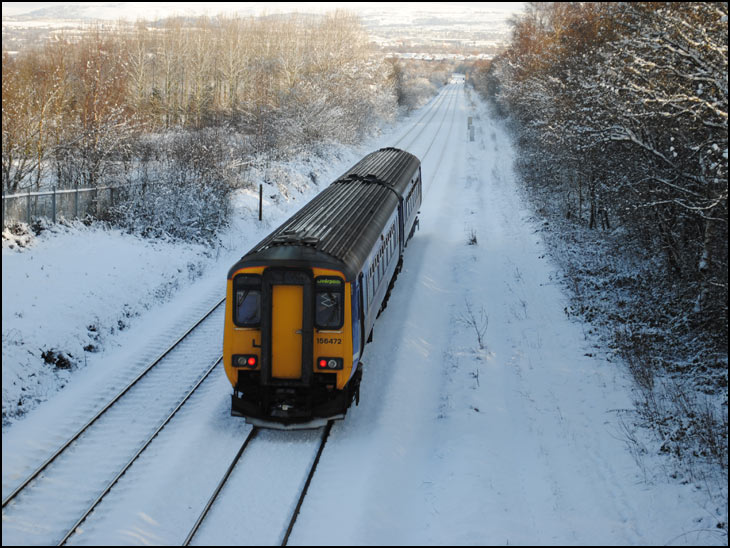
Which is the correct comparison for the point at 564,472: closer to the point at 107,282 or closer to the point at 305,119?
the point at 107,282

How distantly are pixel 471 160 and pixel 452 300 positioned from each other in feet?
91.5

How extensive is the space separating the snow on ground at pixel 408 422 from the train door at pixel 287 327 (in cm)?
124

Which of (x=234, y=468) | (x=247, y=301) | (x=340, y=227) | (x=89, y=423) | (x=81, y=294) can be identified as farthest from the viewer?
(x=81, y=294)

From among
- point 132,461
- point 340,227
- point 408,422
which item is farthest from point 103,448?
point 340,227

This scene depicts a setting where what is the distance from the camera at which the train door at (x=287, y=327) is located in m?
9.91

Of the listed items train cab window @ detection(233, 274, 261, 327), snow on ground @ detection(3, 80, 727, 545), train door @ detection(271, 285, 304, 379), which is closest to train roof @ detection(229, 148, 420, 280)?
train cab window @ detection(233, 274, 261, 327)

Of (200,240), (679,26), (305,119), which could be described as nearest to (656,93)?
(679,26)

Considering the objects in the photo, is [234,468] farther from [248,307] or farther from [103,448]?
[248,307]

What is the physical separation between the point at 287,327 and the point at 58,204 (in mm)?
10453

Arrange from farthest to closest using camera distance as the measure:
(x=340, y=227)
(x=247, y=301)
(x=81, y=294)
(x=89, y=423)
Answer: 1. (x=81, y=294)
2. (x=340, y=227)
3. (x=89, y=423)
4. (x=247, y=301)

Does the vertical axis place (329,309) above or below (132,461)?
above

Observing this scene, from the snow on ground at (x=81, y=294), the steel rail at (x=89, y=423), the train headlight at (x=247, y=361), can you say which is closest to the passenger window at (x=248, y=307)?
the train headlight at (x=247, y=361)

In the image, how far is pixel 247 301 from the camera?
10148 millimetres

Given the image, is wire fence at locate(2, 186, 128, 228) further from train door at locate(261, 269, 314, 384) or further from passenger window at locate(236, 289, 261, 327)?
train door at locate(261, 269, 314, 384)
